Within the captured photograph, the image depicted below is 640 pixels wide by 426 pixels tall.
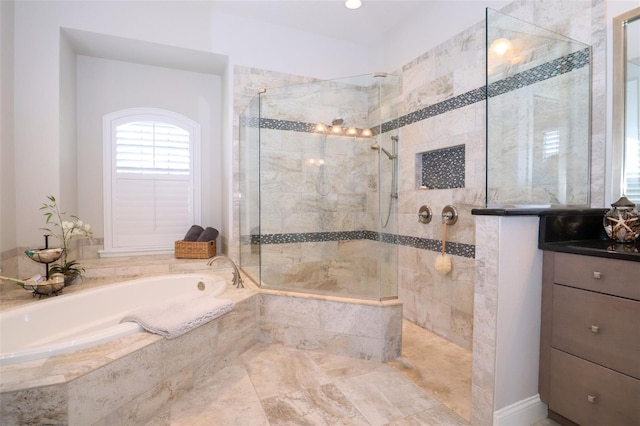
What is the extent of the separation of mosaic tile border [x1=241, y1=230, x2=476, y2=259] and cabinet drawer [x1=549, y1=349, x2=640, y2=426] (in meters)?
1.05

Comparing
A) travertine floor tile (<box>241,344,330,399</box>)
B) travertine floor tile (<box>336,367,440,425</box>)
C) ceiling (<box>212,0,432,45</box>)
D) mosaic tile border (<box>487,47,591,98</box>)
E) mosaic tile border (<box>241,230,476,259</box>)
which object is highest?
ceiling (<box>212,0,432,45</box>)

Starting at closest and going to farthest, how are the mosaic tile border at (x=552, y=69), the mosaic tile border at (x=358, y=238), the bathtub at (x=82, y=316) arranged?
the bathtub at (x=82, y=316), the mosaic tile border at (x=552, y=69), the mosaic tile border at (x=358, y=238)

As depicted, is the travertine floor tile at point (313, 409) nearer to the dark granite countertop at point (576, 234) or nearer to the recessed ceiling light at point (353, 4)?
the dark granite countertop at point (576, 234)

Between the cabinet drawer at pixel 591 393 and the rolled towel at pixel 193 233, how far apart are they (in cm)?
298

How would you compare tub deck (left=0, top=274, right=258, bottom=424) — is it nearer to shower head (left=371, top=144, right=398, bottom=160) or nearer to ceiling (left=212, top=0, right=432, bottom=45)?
shower head (left=371, top=144, right=398, bottom=160)

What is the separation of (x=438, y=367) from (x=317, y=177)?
6.04ft

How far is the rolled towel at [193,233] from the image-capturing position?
3221 millimetres

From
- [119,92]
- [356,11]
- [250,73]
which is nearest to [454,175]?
[356,11]

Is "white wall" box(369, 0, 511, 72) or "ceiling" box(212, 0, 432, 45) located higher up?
"ceiling" box(212, 0, 432, 45)

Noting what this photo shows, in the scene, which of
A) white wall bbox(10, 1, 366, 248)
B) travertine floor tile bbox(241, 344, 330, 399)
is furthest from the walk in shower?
white wall bbox(10, 1, 366, 248)

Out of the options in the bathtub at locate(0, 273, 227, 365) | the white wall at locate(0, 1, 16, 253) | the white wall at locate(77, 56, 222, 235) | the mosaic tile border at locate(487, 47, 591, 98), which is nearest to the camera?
the bathtub at locate(0, 273, 227, 365)

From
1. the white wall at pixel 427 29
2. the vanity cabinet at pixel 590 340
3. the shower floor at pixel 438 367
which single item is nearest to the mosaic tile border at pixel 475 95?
the white wall at pixel 427 29

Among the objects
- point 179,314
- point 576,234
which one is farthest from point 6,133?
point 576,234

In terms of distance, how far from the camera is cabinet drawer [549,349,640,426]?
4.03ft
